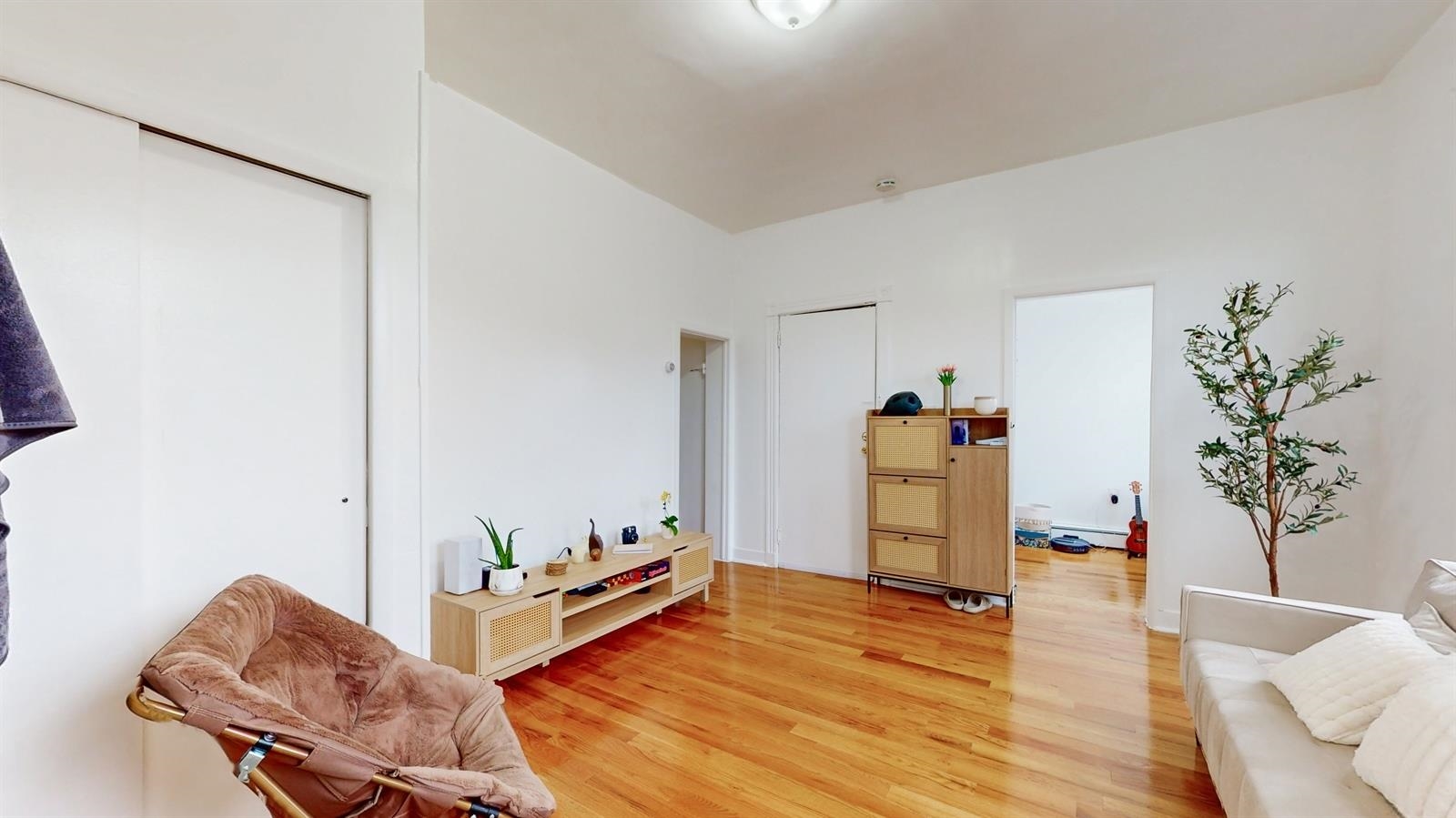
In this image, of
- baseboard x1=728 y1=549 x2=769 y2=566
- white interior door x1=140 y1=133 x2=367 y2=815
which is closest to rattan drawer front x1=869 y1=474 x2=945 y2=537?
baseboard x1=728 y1=549 x2=769 y2=566

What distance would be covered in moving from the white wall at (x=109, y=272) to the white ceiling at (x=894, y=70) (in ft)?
2.37

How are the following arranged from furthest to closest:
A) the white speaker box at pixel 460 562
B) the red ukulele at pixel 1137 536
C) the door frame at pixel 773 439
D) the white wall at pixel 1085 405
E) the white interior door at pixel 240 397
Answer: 1. the white wall at pixel 1085 405
2. the red ukulele at pixel 1137 536
3. the door frame at pixel 773 439
4. the white speaker box at pixel 460 562
5. the white interior door at pixel 240 397

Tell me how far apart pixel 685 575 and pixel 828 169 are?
2.95 meters

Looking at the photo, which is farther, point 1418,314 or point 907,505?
point 907,505

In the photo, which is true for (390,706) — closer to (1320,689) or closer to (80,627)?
(80,627)

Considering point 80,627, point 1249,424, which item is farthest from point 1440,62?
point 80,627

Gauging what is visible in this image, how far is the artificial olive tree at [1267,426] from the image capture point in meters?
2.61

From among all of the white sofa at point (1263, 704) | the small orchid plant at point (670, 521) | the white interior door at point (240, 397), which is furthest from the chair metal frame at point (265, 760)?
the small orchid plant at point (670, 521)

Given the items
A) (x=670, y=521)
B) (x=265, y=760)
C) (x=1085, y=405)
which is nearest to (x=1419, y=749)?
(x=265, y=760)

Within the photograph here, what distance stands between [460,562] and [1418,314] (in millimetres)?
4595

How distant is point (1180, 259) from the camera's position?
320 cm

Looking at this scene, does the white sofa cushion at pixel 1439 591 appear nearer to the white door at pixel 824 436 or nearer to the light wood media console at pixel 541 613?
the white door at pixel 824 436

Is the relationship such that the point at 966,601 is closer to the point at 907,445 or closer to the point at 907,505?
the point at 907,505

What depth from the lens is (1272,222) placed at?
2977 millimetres
